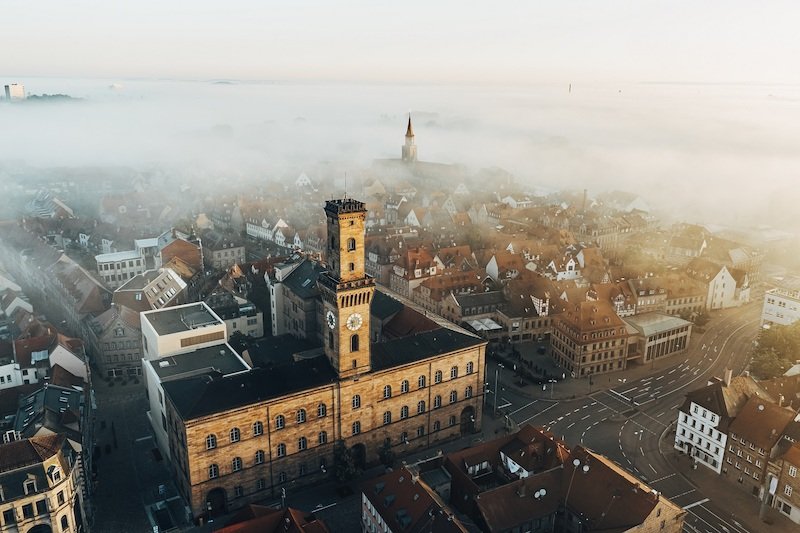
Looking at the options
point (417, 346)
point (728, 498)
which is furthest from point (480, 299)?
point (728, 498)

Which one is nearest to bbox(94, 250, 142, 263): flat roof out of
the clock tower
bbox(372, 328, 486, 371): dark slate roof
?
bbox(372, 328, 486, 371): dark slate roof

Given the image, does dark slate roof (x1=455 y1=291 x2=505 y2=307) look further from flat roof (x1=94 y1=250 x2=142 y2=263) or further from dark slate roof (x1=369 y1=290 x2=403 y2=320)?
flat roof (x1=94 y1=250 x2=142 y2=263)

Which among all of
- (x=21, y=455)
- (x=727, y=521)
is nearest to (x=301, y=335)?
(x=21, y=455)

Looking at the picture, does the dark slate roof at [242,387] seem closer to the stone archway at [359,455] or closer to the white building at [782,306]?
the stone archway at [359,455]

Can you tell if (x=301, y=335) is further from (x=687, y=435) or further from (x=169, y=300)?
(x=687, y=435)

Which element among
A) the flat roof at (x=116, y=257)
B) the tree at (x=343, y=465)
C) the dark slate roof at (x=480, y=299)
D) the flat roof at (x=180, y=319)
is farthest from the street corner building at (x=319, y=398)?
the flat roof at (x=116, y=257)

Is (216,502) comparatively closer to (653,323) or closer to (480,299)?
(480,299)
